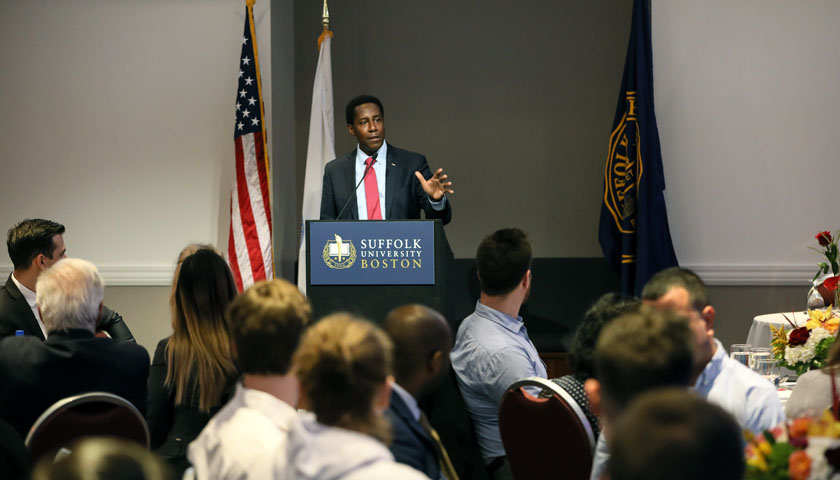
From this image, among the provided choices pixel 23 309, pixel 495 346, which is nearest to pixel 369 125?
pixel 23 309

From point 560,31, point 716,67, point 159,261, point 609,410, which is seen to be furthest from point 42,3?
point 609,410

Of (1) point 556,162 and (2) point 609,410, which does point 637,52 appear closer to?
(1) point 556,162

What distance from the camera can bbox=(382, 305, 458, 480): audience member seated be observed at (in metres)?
1.93

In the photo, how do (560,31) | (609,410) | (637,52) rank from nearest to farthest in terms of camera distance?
1. (609,410)
2. (637,52)
3. (560,31)

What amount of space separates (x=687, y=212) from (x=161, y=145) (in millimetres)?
3570

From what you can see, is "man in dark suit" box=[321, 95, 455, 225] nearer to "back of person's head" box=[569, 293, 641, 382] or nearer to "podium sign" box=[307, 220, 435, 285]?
"podium sign" box=[307, 220, 435, 285]

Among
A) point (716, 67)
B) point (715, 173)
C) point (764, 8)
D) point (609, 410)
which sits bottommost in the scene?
point (609, 410)

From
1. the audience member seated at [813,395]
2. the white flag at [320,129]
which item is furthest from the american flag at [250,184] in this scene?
the audience member seated at [813,395]

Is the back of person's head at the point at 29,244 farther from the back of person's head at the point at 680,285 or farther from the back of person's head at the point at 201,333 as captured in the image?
the back of person's head at the point at 680,285

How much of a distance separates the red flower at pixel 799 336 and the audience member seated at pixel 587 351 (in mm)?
1052

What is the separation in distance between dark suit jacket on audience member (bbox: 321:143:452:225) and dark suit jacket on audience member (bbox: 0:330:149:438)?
2284mm

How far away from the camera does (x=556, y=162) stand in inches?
261

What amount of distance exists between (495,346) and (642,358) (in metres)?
1.43

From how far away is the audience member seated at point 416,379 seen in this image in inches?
76.0
